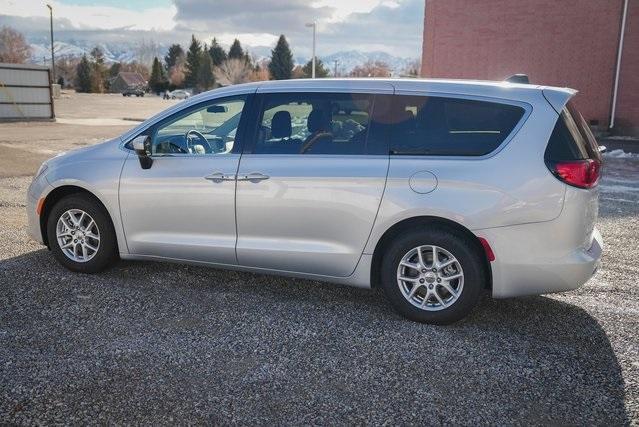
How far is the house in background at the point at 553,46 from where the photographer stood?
20.2 m

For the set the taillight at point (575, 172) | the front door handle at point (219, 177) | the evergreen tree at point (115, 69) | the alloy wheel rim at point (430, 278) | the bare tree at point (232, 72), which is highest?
the evergreen tree at point (115, 69)

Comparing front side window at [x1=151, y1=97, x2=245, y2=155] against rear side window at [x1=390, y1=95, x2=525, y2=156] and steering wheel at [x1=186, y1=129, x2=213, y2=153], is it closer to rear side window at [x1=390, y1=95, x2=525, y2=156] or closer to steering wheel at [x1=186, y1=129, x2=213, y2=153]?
steering wheel at [x1=186, y1=129, x2=213, y2=153]

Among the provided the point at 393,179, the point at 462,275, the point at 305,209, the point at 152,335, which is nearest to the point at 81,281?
the point at 152,335

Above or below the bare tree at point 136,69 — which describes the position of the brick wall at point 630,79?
below

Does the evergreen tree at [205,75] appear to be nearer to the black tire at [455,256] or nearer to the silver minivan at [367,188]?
the silver minivan at [367,188]

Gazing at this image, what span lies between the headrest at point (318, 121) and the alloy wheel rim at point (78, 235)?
7.01ft

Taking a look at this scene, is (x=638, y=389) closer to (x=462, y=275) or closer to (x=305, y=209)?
(x=462, y=275)

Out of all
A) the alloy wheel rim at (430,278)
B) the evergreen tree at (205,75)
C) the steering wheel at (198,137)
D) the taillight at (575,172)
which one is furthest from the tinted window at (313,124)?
the evergreen tree at (205,75)

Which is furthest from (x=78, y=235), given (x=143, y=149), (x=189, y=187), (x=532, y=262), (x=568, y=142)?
(x=568, y=142)

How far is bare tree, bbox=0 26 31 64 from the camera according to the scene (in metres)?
103

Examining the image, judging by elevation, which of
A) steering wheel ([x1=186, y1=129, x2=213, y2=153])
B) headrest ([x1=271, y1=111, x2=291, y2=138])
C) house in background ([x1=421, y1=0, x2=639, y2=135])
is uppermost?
house in background ([x1=421, y1=0, x2=639, y2=135])

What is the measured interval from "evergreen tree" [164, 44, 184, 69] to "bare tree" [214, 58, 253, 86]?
33719 millimetres

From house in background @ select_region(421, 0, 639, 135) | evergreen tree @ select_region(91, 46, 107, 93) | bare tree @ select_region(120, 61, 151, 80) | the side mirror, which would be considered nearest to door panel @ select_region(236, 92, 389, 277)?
the side mirror

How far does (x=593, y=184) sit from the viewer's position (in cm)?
412
